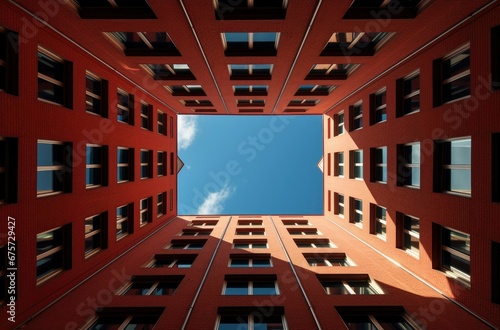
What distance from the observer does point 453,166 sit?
8.99 m

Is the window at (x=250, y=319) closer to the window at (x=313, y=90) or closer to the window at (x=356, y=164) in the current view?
the window at (x=356, y=164)

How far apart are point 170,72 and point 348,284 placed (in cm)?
1473

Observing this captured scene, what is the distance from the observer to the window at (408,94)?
11046 millimetres

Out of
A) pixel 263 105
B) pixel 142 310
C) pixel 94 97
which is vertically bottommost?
pixel 142 310

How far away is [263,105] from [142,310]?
16.7 meters

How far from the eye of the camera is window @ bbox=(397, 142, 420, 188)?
35.6ft

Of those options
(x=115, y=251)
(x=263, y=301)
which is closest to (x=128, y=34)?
(x=115, y=251)

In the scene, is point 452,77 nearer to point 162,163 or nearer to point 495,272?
point 495,272

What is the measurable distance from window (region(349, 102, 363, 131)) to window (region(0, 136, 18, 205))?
1767 centimetres

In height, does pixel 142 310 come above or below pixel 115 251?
below

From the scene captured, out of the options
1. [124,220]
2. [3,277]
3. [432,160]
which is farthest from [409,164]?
[3,277]

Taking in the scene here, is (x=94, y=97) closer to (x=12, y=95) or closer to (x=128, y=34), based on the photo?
(x=128, y=34)

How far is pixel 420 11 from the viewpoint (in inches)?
342

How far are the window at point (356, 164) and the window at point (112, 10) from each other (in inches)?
566
